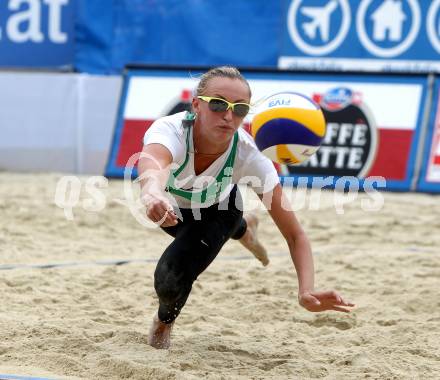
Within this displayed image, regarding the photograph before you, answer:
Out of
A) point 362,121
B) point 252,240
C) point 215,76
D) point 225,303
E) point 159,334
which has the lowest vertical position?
point 225,303

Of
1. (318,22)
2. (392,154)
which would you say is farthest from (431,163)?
(318,22)

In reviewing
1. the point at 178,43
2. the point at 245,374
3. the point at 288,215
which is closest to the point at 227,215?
the point at 288,215

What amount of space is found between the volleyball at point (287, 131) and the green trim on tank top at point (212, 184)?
1.00 feet

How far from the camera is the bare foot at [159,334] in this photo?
3.61m

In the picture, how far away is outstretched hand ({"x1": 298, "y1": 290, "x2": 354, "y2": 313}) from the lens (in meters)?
3.07

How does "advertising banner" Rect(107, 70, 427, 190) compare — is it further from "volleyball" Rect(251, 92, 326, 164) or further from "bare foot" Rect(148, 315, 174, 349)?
"bare foot" Rect(148, 315, 174, 349)

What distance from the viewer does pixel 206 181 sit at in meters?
3.56

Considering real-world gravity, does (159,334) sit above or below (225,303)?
above

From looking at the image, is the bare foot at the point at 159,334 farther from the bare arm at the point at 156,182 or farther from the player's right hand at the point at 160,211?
the player's right hand at the point at 160,211

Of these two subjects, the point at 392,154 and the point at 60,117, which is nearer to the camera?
the point at 392,154

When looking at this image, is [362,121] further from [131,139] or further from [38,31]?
[38,31]

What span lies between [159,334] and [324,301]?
31.9 inches

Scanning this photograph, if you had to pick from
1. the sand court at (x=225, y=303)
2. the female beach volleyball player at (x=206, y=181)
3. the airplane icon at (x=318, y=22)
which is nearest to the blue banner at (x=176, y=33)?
the airplane icon at (x=318, y=22)

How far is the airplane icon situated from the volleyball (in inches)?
195
